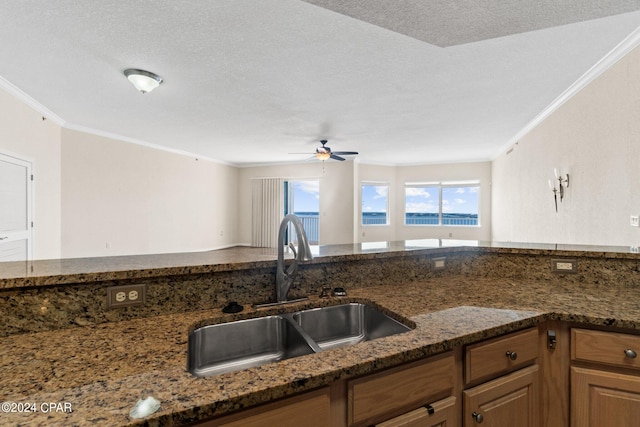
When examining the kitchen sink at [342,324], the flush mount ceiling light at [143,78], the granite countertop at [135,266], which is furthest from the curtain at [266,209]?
the kitchen sink at [342,324]

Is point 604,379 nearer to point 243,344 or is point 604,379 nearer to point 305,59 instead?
point 243,344

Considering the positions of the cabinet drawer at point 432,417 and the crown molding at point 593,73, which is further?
the crown molding at point 593,73

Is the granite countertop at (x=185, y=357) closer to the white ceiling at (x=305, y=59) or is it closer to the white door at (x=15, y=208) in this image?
the white ceiling at (x=305, y=59)

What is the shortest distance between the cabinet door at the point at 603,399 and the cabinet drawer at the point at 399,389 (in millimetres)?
580

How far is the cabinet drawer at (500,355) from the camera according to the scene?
98 centimetres

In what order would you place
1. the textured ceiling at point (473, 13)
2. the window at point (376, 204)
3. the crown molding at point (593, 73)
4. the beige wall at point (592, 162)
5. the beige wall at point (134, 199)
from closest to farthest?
1. the textured ceiling at point (473, 13)
2. the crown molding at point (593, 73)
3. the beige wall at point (592, 162)
4. the beige wall at point (134, 199)
5. the window at point (376, 204)

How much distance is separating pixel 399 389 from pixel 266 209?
7828 mm

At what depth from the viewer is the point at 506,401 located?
105 cm

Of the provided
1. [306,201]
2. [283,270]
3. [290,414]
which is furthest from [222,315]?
[306,201]

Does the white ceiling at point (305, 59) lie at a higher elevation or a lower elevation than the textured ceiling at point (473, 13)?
higher

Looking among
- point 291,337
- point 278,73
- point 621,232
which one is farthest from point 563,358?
point 278,73

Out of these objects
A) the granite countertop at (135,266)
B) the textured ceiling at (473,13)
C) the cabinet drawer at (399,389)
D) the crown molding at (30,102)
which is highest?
the crown molding at (30,102)

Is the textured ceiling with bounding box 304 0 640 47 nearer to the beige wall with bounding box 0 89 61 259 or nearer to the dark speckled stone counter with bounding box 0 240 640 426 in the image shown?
the dark speckled stone counter with bounding box 0 240 640 426

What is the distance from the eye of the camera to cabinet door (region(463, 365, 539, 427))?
0.98 m
